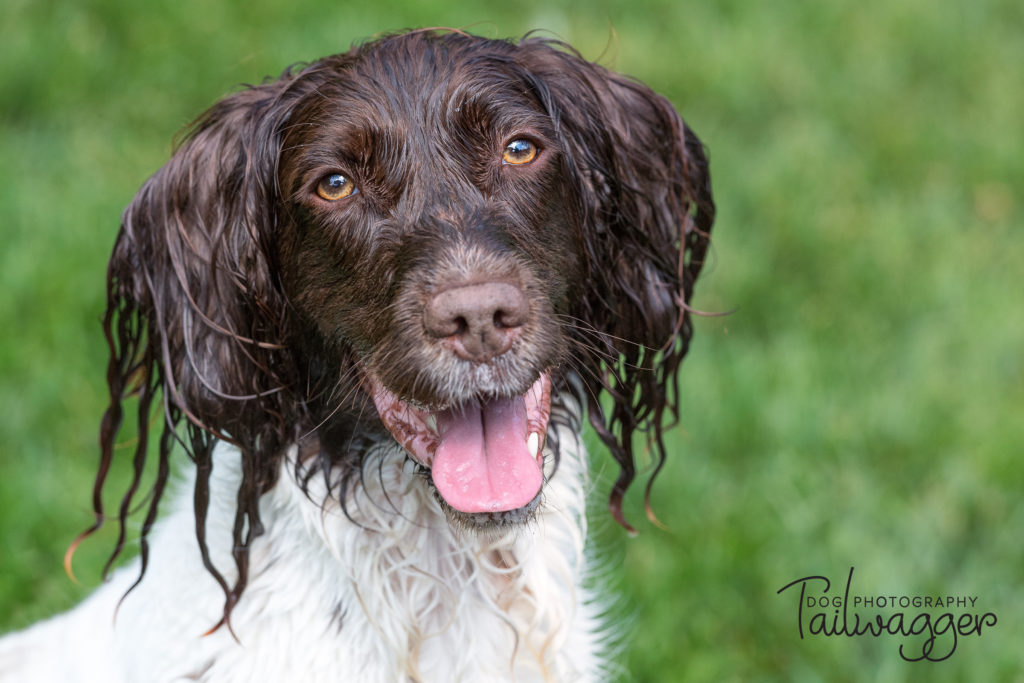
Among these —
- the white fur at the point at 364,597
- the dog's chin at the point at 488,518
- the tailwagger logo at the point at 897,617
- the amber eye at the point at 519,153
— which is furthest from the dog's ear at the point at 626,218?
the tailwagger logo at the point at 897,617

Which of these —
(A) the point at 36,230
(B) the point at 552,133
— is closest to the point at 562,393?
(B) the point at 552,133

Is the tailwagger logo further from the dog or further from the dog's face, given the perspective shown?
the dog's face

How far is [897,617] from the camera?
418 centimetres

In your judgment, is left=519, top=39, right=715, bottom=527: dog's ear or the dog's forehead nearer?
the dog's forehead

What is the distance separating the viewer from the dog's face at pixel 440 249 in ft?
8.63

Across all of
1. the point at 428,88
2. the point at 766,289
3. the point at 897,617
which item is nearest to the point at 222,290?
the point at 428,88

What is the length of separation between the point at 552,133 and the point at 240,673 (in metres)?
1.44

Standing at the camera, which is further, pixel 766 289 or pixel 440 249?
pixel 766 289

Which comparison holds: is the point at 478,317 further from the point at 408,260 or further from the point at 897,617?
the point at 897,617

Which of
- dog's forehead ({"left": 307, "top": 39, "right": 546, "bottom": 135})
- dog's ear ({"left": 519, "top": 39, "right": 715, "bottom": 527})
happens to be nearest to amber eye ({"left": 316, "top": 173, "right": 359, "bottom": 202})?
dog's forehead ({"left": 307, "top": 39, "right": 546, "bottom": 135})

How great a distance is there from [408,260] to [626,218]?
730mm

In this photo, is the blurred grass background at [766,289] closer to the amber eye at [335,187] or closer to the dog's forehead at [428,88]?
the dog's forehead at [428,88]

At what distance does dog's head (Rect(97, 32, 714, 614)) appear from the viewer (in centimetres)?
268

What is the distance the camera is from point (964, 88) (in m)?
7.36
